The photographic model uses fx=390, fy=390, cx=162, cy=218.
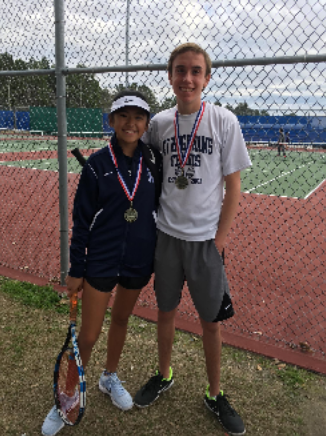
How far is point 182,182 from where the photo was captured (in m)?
2.38

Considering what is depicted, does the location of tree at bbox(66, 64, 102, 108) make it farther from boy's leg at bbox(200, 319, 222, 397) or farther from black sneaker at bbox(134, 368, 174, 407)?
black sneaker at bbox(134, 368, 174, 407)

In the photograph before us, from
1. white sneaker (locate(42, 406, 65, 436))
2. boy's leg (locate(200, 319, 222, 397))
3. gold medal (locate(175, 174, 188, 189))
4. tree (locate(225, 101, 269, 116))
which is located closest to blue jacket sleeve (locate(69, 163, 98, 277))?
gold medal (locate(175, 174, 188, 189))

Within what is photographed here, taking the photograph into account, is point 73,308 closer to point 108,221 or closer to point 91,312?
point 91,312

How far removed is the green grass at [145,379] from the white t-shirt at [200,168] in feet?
4.39

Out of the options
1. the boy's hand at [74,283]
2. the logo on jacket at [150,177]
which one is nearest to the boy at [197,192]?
the logo on jacket at [150,177]

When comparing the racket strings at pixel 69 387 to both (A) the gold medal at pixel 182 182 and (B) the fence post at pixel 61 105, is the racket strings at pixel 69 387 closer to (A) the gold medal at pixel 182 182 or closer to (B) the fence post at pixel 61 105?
(A) the gold medal at pixel 182 182

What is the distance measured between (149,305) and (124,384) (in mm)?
1232

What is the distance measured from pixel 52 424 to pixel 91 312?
2.70 feet

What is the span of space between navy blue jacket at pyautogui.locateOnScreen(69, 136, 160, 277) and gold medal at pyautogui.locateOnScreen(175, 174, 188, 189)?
16 cm

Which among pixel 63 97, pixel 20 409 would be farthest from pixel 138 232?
pixel 63 97

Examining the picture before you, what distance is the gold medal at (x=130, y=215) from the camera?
2334 mm

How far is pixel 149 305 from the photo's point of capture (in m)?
4.23

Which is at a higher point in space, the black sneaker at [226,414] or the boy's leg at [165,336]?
the boy's leg at [165,336]

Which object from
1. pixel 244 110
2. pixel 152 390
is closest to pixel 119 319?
pixel 152 390
